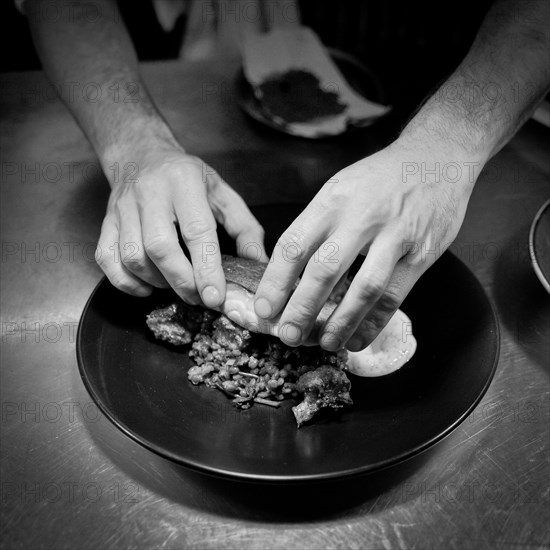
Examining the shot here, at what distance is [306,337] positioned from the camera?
1.02 meters

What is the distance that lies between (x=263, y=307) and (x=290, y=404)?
0.19 meters

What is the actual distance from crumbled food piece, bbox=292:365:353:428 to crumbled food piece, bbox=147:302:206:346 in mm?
251

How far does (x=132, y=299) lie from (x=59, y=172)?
0.62 metres

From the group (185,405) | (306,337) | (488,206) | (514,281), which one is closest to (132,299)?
(185,405)

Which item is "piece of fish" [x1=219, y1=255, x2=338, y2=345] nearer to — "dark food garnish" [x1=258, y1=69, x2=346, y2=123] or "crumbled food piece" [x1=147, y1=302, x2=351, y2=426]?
"crumbled food piece" [x1=147, y1=302, x2=351, y2=426]

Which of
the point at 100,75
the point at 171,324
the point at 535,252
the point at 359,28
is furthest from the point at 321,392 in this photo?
the point at 359,28

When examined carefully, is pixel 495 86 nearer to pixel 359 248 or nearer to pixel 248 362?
pixel 359 248

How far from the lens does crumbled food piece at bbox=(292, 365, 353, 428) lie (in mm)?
983

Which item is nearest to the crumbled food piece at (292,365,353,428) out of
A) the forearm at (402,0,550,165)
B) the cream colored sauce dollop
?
the cream colored sauce dollop

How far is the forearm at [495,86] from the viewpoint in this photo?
121 centimetres

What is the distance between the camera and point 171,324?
1.12 meters

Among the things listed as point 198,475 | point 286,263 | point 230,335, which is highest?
point 286,263

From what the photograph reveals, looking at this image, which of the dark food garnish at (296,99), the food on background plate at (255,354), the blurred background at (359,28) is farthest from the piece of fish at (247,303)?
Result: the blurred background at (359,28)

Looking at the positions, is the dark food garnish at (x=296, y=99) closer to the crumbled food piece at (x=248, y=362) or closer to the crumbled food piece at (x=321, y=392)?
the crumbled food piece at (x=248, y=362)
